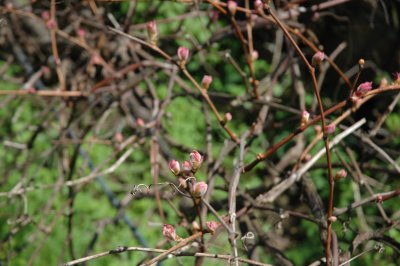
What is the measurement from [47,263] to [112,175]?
34.2 inches

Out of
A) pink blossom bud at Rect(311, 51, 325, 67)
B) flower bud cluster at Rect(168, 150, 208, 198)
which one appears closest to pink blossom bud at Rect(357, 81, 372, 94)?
pink blossom bud at Rect(311, 51, 325, 67)

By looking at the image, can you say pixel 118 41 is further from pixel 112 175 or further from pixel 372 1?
pixel 112 175

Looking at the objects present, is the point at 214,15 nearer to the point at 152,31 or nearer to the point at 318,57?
the point at 152,31

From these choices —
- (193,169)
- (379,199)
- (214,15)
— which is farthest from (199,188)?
(214,15)

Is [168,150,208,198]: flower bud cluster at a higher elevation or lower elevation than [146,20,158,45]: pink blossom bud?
lower

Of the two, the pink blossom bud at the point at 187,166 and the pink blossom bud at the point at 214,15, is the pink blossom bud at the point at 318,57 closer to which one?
the pink blossom bud at the point at 187,166

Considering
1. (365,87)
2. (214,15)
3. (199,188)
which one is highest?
(365,87)

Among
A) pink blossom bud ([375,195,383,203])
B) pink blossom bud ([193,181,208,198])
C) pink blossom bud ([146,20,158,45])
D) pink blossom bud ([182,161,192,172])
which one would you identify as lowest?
pink blossom bud ([375,195,383,203])

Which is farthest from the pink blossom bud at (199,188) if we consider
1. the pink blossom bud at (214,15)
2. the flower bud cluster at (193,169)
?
the pink blossom bud at (214,15)

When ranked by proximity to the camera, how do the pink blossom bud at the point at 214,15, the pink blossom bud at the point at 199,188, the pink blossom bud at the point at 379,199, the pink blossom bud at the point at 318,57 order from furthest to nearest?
the pink blossom bud at the point at 214,15
the pink blossom bud at the point at 379,199
the pink blossom bud at the point at 318,57
the pink blossom bud at the point at 199,188

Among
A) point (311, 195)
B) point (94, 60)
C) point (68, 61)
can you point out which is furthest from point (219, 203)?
point (68, 61)

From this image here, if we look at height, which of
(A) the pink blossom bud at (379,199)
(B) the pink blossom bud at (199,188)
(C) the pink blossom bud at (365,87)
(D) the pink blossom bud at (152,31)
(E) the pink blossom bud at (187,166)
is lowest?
(A) the pink blossom bud at (379,199)

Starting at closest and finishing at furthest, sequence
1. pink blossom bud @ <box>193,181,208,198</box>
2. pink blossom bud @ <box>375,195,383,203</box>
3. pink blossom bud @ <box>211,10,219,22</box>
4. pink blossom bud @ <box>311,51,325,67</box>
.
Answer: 1. pink blossom bud @ <box>193,181,208,198</box>
2. pink blossom bud @ <box>311,51,325,67</box>
3. pink blossom bud @ <box>375,195,383,203</box>
4. pink blossom bud @ <box>211,10,219,22</box>

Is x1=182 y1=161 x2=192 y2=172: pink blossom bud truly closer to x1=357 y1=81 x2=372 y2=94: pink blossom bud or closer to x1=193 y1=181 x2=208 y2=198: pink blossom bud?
x1=193 y1=181 x2=208 y2=198: pink blossom bud
